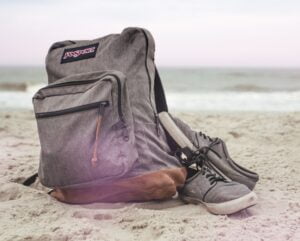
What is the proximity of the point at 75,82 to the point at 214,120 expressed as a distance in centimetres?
303

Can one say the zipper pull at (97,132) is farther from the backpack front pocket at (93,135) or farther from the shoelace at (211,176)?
the shoelace at (211,176)

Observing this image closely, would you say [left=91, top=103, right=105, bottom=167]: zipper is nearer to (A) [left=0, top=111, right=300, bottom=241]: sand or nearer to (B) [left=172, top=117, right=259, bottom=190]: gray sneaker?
(A) [left=0, top=111, right=300, bottom=241]: sand

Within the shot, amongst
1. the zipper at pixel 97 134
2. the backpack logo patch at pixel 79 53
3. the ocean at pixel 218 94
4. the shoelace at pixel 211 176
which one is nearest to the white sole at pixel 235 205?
the shoelace at pixel 211 176

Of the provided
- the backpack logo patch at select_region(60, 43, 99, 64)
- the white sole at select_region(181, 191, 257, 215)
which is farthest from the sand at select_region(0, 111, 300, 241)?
the backpack logo patch at select_region(60, 43, 99, 64)

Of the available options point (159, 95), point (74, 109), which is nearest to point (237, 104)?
point (159, 95)

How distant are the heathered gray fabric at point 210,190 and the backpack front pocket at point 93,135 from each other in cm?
33

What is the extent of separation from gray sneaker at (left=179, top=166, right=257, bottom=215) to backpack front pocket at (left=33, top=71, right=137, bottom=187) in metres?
0.34

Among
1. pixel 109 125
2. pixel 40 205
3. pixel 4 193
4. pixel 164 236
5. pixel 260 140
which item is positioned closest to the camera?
pixel 164 236

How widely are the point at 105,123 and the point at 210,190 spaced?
54cm

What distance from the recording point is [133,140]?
1.97 metres

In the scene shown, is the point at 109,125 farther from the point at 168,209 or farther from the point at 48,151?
the point at 168,209

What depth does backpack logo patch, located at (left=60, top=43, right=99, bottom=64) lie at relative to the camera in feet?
7.26

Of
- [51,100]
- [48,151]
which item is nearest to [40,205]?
[48,151]

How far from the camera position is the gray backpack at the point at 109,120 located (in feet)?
6.40
